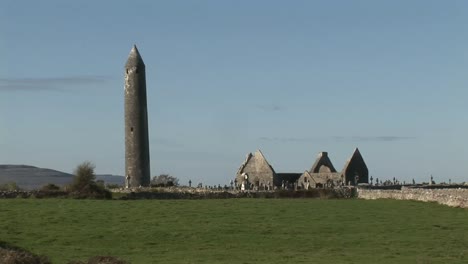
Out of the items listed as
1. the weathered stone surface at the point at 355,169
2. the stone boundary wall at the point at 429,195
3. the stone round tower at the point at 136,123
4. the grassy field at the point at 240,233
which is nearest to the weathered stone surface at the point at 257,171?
the weathered stone surface at the point at 355,169

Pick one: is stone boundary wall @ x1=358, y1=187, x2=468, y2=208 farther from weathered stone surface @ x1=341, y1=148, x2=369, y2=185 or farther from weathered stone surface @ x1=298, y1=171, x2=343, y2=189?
weathered stone surface @ x1=341, y1=148, x2=369, y2=185

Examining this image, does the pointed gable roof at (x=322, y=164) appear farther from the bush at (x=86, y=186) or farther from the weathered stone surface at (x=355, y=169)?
the bush at (x=86, y=186)

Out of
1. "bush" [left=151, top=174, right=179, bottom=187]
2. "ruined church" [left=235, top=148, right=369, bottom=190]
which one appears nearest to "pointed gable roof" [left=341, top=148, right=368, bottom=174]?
"ruined church" [left=235, top=148, right=369, bottom=190]

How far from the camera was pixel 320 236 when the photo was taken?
112ft

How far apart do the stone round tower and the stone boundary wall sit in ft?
90.7

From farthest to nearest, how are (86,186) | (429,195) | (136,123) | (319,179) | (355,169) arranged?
(136,123)
(355,169)
(319,179)
(86,186)
(429,195)

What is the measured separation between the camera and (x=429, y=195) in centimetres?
5544

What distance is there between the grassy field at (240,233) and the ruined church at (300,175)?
3637cm

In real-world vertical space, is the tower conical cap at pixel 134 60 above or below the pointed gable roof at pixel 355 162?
above

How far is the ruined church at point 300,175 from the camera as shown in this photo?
3351 inches

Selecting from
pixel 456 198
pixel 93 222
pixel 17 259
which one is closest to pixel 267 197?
pixel 456 198

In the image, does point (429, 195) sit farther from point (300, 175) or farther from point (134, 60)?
point (134, 60)

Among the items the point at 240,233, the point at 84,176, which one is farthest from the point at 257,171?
the point at 240,233

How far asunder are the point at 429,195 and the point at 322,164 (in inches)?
1400
